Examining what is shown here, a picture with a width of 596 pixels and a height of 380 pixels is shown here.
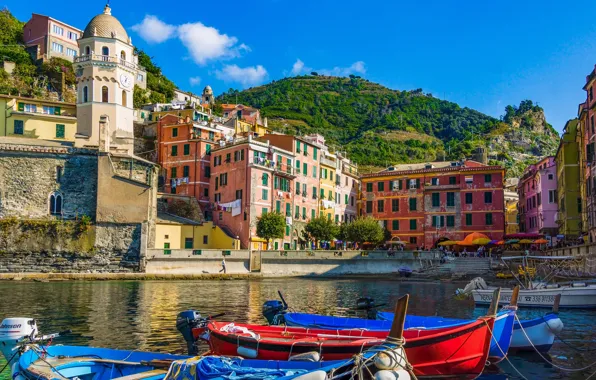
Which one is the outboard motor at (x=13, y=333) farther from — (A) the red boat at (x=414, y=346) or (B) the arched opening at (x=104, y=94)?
(B) the arched opening at (x=104, y=94)

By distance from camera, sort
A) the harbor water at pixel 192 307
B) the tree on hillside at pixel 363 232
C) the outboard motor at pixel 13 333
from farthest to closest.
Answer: the tree on hillside at pixel 363 232
the harbor water at pixel 192 307
the outboard motor at pixel 13 333

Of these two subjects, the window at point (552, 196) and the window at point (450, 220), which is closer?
the window at point (552, 196)

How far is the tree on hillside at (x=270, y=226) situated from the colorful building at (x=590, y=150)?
27.8 m

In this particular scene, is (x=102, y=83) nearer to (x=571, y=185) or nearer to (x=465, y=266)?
(x=465, y=266)

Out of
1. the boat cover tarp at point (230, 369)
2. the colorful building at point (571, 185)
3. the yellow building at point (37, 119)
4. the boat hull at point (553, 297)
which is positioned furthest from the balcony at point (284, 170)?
the boat cover tarp at point (230, 369)

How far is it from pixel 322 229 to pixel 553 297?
113 ft

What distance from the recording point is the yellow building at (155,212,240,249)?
182 ft

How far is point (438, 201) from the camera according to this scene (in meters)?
65.7

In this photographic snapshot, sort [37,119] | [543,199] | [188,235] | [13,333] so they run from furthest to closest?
1. [543,199]
2. [37,119]
3. [188,235]
4. [13,333]

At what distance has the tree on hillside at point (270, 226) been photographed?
56219mm

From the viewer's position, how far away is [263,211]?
58906 mm

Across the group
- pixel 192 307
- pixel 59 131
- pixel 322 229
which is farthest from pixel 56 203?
pixel 192 307

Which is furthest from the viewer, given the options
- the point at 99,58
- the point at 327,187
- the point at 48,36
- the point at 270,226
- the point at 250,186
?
the point at 48,36

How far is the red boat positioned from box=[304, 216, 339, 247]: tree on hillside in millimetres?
46615
